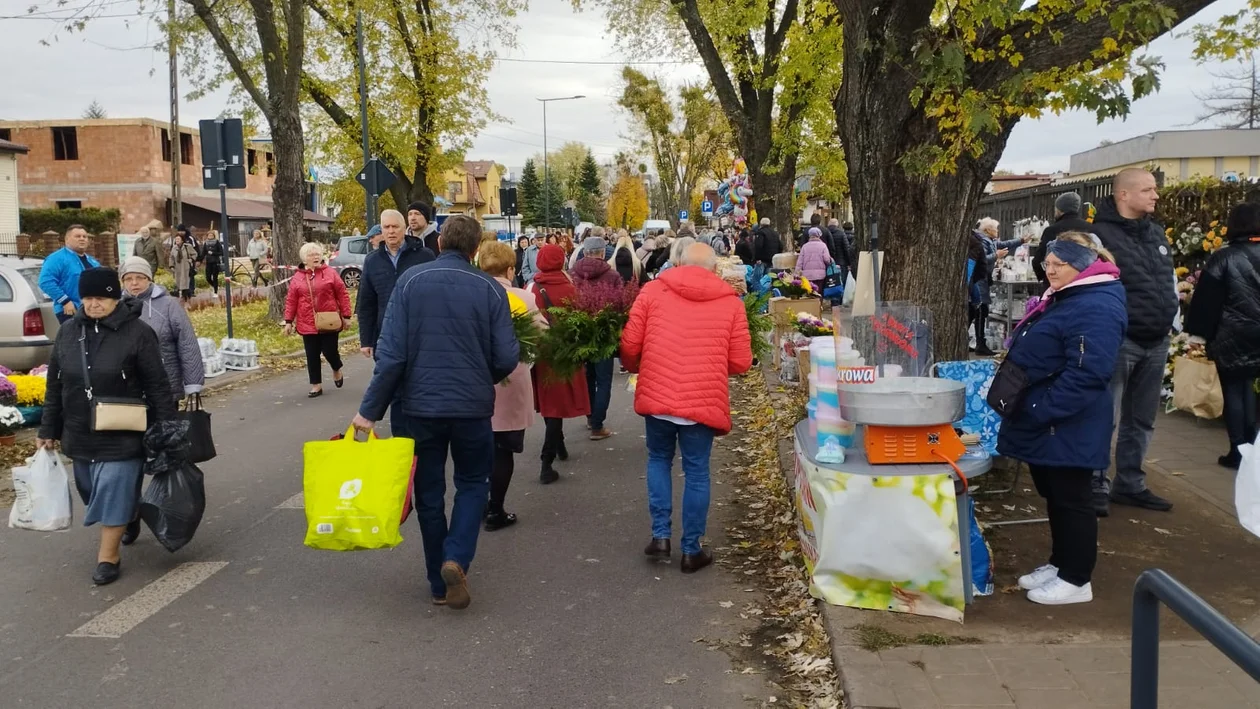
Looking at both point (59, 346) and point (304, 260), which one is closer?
point (59, 346)

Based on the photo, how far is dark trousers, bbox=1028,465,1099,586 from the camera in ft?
15.4

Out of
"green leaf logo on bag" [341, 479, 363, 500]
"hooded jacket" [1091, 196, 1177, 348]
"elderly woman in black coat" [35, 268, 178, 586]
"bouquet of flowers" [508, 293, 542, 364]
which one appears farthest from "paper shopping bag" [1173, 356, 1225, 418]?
"elderly woman in black coat" [35, 268, 178, 586]

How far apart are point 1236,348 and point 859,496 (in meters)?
3.92

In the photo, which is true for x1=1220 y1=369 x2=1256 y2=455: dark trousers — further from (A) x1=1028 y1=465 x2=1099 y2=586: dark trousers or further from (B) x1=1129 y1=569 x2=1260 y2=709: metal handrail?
(B) x1=1129 y1=569 x2=1260 y2=709: metal handrail

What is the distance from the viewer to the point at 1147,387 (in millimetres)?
6312

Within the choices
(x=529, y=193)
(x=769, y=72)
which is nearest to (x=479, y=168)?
(x=529, y=193)

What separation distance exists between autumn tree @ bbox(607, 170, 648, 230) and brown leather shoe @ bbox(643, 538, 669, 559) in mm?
91168

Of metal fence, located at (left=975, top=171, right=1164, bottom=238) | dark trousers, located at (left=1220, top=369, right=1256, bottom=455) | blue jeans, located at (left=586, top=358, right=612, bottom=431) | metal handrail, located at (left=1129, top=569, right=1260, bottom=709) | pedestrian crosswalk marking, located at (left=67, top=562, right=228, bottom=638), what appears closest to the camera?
metal handrail, located at (left=1129, top=569, right=1260, bottom=709)

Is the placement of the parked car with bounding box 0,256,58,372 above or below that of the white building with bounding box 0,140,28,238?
below

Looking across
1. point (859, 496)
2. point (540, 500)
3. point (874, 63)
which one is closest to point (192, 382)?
point (540, 500)

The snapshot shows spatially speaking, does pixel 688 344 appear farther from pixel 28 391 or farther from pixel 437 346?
pixel 28 391

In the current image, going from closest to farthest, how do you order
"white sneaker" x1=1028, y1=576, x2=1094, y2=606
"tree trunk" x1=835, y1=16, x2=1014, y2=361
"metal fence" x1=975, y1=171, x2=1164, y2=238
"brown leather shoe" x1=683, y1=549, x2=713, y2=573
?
"white sneaker" x1=1028, y1=576, x2=1094, y2=606 → "brown leather shoe" x1=683, y1=549, x2=713, y2=573 → "tree trunk" x1=835, y1=16, x2=1014, y2=361 → "metal fence" x1=975, y1=171, x2=1164, y2=238

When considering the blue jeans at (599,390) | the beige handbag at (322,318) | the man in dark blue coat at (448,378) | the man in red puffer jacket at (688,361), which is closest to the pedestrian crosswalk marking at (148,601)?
the man in dark blue coat at (448,378)

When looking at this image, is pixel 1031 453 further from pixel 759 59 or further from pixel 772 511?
pixel 759 59
